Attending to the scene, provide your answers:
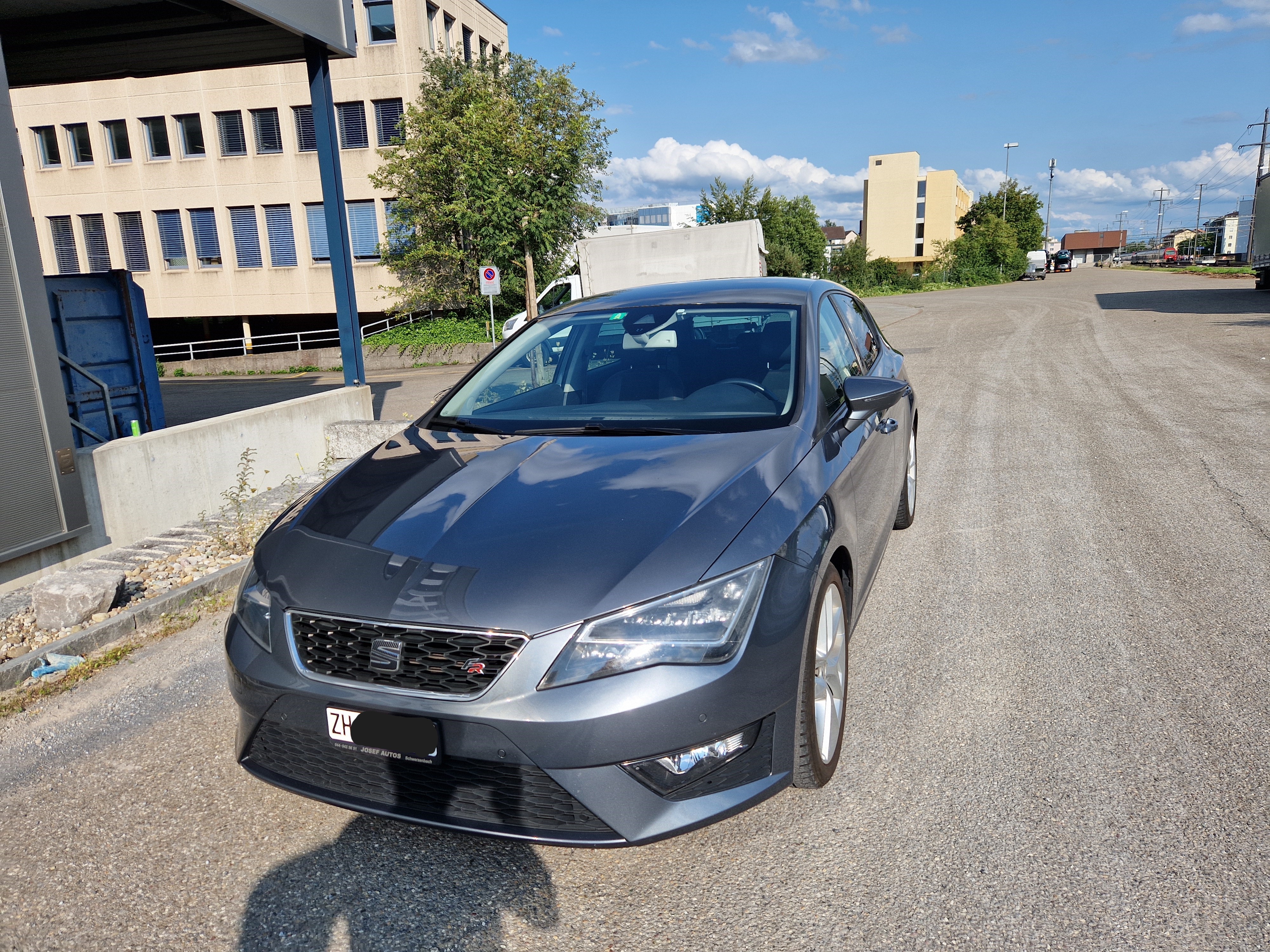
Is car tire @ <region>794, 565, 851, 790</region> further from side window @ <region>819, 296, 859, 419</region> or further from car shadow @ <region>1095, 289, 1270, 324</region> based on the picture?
car shadow @ <region>1095, 289, 1270, 324</region>

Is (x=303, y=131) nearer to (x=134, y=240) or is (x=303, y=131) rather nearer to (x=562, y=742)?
(x=134, y=240)

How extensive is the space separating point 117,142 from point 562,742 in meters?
36.6

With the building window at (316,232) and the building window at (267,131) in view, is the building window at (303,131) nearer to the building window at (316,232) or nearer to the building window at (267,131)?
the building window at (267,131)

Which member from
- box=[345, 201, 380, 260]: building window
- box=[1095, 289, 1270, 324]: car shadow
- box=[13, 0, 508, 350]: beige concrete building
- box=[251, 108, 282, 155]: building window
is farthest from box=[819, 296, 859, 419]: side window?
box=[251, 108, 282, 155]: building window

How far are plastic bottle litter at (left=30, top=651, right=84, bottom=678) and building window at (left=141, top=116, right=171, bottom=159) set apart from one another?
106ft

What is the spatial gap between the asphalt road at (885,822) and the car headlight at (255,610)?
2.24ft

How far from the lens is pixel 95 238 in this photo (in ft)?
108

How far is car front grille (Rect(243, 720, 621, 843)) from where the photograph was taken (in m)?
2.29

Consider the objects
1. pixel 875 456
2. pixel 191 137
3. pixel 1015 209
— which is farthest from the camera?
pixel 1015 209

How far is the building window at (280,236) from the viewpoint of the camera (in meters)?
31.3

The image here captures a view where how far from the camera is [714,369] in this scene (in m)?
3.82

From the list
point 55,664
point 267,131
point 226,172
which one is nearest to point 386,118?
point 267,131

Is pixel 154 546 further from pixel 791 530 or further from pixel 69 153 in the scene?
pixel 69 153

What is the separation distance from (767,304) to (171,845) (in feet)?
10.3
